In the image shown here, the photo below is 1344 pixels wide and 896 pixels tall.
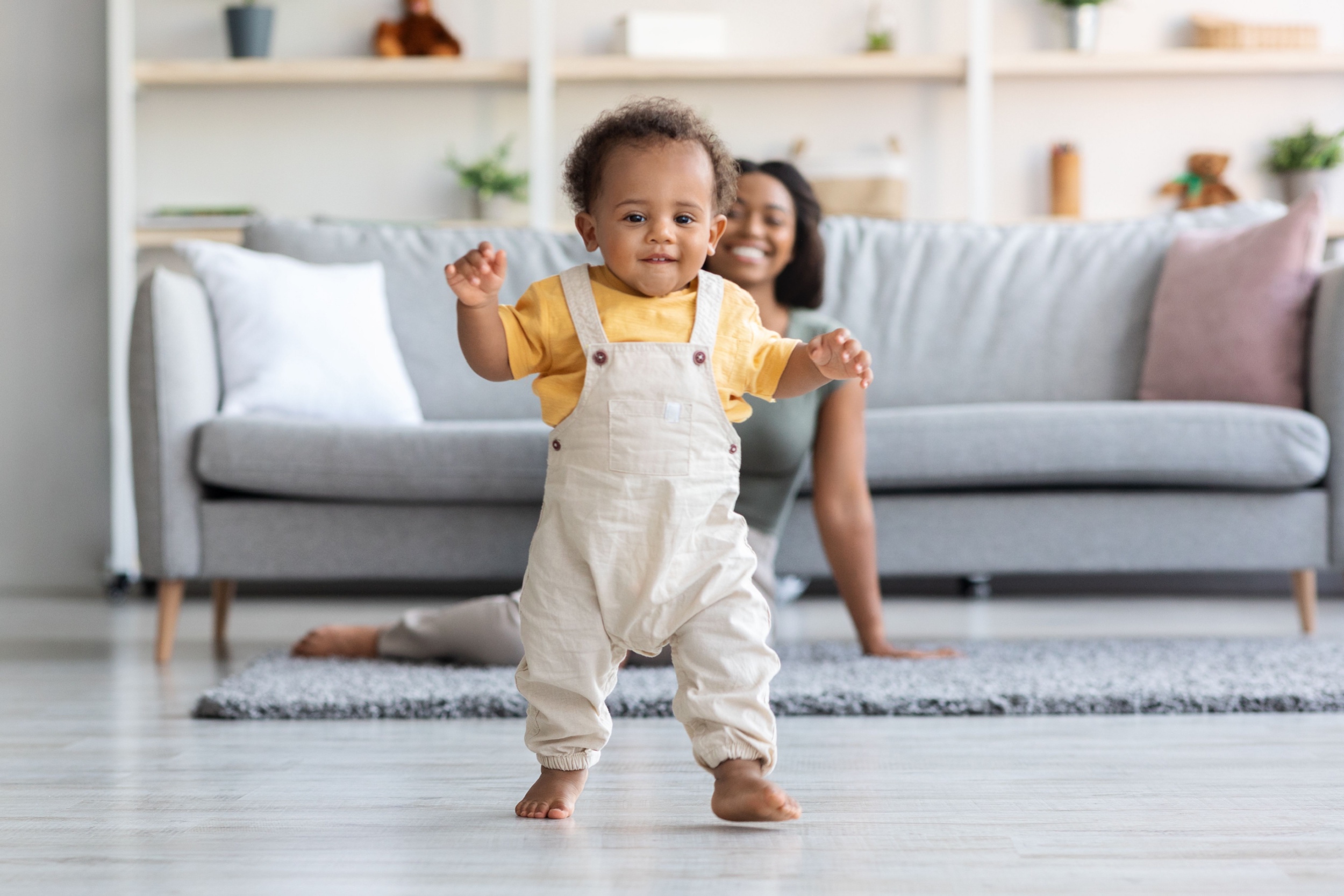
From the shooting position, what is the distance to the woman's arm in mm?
1943

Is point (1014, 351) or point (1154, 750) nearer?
point (1154, 750)

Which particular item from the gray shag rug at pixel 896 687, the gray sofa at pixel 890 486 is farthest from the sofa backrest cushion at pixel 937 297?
the gray shag rug at pixel 896 687

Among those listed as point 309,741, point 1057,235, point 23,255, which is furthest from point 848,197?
point 309,741

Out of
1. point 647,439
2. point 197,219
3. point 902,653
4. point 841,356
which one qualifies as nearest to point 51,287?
point 197,219

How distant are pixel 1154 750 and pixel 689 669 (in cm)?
60

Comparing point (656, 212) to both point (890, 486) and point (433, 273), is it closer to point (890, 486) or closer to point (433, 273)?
point (890, 486)

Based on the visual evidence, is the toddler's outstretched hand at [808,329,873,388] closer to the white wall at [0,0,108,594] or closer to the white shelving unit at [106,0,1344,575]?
the white shelving unit at [106,0,1344,575]

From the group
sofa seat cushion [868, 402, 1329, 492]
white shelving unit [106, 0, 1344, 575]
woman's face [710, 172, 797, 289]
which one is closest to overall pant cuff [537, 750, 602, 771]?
woman's face [710, 172, 797, 289]

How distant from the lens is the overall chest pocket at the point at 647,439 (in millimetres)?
1091

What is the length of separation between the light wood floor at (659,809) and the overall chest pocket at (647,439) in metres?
0.31

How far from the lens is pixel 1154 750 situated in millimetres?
1387

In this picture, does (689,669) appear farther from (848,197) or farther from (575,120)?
(575,120)

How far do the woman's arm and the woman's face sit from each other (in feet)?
0.79

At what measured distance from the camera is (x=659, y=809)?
1.16 m
